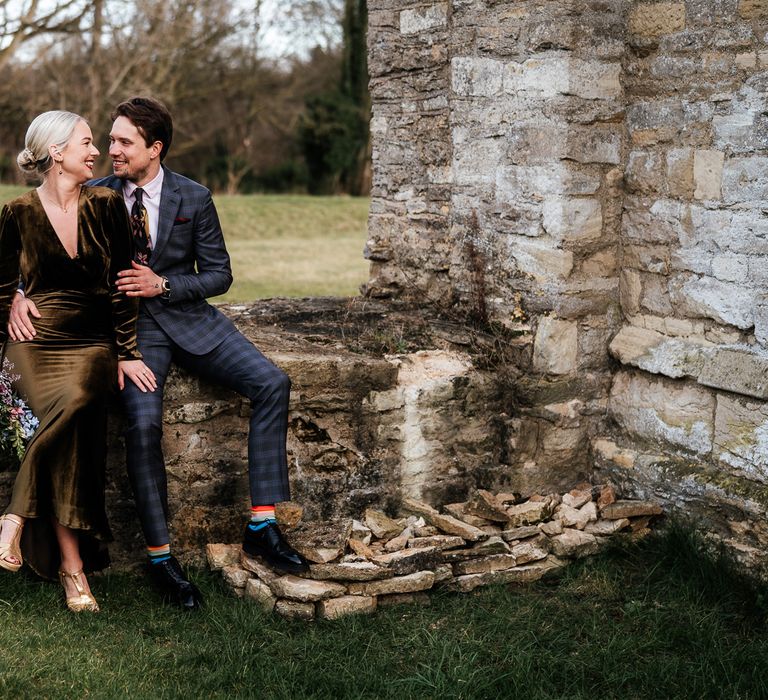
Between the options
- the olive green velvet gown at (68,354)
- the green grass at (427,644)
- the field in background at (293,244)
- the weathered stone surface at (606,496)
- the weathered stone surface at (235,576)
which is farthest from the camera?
the field in background at (293,244)

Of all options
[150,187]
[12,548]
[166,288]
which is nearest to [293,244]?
[150,187]

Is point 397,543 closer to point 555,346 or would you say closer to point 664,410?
point 555,346

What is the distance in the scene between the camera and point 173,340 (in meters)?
3.97

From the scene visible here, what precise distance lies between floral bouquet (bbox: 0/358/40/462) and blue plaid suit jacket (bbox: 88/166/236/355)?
0.62 metres

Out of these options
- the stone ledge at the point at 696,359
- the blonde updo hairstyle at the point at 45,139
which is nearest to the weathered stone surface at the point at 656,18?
the stone ledge at the point at 696,359

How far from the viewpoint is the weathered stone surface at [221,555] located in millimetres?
3996

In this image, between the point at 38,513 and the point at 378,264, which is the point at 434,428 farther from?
the point at 38,513

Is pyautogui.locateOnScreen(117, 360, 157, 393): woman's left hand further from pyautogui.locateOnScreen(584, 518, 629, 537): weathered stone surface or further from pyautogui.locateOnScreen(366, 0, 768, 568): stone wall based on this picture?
pyautogui.locateOnScreen(584, 518, 629, 537): weathered stone surface

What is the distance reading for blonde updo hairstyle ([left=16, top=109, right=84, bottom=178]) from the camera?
3656 mm

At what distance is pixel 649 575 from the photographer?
4094 millimetres

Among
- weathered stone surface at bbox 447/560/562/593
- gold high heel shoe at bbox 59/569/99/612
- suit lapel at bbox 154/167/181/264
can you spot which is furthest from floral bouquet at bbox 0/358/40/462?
weathered stone surface at bbox 447/560/562/593

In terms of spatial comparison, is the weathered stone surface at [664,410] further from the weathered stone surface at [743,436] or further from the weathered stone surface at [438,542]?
the weathered stone surface at [438,542]

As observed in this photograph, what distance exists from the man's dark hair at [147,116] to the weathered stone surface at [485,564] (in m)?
2.13

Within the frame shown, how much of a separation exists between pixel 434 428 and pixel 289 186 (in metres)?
19.0
